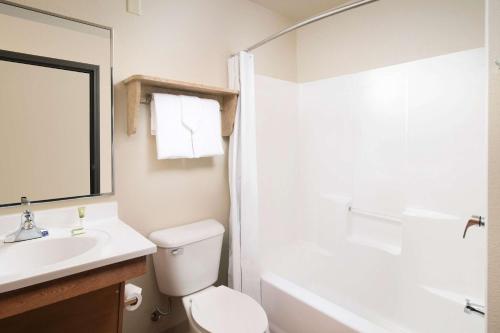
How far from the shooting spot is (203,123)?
5.96ft

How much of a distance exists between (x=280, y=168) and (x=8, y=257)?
1777 millimetres

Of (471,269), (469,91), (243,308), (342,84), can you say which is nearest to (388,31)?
(342,84)

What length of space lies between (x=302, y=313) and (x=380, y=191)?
100cm

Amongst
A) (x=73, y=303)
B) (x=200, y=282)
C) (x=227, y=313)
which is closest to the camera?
(x=73, y=303)

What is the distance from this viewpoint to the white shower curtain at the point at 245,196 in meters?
1.90

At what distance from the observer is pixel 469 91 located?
1659 mm

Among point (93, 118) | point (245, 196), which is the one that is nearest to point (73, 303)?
point (93, 118)

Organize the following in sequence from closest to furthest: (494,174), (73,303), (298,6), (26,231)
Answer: (494,174) → (73,303) → (26,231) → (298,6)

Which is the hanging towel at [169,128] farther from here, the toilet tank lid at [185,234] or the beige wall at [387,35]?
the beige wall at [387,35]

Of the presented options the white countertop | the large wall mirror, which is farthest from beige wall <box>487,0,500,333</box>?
the large wall mirror

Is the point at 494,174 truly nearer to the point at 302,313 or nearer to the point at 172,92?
the point at 302,313

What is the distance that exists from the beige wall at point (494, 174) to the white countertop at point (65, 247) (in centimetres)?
120

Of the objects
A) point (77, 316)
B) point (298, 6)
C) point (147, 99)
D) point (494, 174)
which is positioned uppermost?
point (298, 6)

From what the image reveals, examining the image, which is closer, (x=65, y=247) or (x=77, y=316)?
(x=77, y=316)
